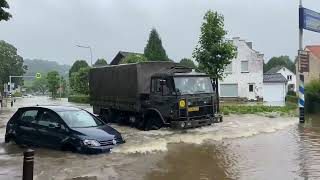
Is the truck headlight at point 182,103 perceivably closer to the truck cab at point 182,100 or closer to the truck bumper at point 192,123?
the truck cab at point 182,100

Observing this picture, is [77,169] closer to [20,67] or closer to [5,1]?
[5,1]

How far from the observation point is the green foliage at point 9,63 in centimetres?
11225

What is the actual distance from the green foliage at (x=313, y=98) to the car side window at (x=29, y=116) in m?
20.4

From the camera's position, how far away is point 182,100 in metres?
18.5

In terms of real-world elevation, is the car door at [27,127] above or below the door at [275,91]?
below

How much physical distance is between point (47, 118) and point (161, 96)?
19.5ft

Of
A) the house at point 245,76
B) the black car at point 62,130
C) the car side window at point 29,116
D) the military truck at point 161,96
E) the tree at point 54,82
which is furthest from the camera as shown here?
the tree at point 54,82

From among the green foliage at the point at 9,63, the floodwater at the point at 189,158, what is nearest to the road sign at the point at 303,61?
the floodwater at the point at 189,158

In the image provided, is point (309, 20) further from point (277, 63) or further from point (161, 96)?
point (277, 63)

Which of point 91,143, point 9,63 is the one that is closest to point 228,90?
point 91,143

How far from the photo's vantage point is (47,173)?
35.9 feet

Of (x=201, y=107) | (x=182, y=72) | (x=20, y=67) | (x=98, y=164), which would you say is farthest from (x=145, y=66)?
(x=20, y=67)

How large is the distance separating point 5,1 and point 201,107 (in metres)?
8.80

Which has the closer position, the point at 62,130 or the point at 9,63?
the point at 62,130
